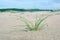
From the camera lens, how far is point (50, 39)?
2.54 meters

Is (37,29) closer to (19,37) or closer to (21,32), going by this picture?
(21,32)

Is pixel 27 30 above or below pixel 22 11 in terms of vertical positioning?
above

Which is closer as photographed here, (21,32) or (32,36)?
(32,36)

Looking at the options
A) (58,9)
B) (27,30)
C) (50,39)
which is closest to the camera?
(50,39)

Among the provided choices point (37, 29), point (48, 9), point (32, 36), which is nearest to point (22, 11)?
point (48, 9)

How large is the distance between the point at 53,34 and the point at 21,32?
50 cm

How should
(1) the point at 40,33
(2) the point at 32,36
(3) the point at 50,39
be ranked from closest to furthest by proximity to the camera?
(3) the point at 50,39 → (2) the point at 32,36 → (1) the point at 40,33

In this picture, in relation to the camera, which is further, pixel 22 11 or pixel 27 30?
pixel 22 11

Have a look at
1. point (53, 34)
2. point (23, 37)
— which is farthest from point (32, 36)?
point (53, 34)

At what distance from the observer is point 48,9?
625 centimetres

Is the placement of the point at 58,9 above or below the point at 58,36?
below

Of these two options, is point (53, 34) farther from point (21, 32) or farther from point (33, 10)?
point (33, 10)

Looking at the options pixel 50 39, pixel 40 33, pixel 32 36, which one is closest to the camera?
pixel 50 39

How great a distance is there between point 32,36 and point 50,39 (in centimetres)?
29
